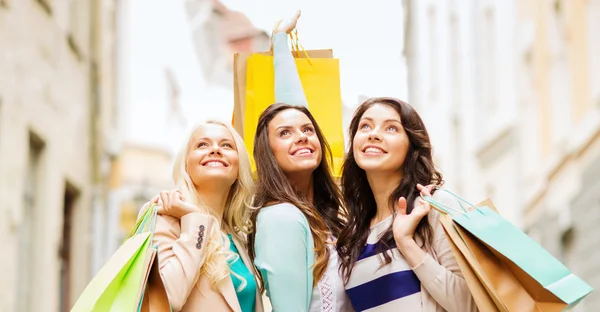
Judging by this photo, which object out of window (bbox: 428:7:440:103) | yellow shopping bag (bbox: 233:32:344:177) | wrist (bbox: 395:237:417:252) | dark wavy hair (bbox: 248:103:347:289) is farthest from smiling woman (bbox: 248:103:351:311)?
window (bbox: 428:7:440:103)

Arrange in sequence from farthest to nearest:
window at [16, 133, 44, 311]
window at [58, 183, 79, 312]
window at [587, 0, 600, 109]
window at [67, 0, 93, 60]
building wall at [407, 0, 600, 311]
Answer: building wall at [407, 0, 600, 311] < window at [67, 0, 93, 60] < window at [58, 183, 79, 312] < window at [587, 0, 600, 109] < window at [16, 133, 44, 311]

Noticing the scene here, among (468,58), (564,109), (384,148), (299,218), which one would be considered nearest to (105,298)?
(299,218)

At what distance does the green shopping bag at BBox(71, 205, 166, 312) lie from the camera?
15.0 ft

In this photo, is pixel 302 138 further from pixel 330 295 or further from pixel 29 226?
pixel 29 226

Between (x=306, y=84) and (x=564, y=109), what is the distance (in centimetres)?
1280

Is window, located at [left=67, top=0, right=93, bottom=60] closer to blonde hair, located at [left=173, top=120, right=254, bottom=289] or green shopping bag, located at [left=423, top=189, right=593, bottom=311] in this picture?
blonde hair, located at [left=173, top=120, right=254, bottom=289]

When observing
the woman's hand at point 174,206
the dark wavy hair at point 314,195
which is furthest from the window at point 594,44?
the woman's hand at point 174,206

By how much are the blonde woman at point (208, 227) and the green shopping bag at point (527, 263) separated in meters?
1.01

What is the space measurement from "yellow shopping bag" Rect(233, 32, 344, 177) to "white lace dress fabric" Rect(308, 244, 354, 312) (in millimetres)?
1160

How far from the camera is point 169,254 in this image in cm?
488

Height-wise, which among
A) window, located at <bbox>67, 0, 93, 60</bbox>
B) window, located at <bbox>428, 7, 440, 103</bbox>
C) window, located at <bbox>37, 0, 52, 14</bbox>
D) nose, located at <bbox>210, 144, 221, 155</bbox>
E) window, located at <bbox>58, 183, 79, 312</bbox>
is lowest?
window, located at <bbox>58, 183, 79, 312</bbox>

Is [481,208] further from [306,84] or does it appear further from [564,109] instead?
[564,109]

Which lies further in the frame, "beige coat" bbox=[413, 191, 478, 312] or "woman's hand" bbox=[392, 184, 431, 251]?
"woman's hand" bbox=[392, 184, 431, 251]

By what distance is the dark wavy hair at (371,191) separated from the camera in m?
4.90
